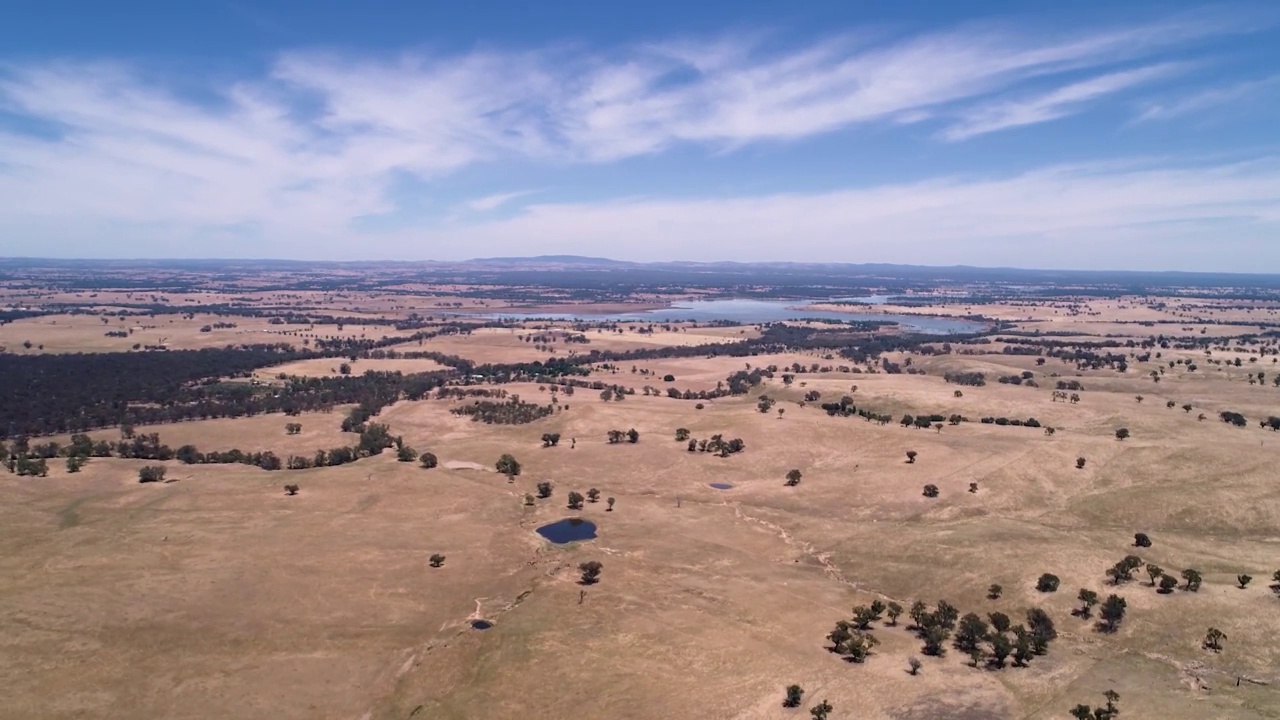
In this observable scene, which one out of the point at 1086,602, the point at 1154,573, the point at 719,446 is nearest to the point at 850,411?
the point at 719,446

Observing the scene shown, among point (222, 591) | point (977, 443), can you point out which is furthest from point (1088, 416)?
point (222, 591)

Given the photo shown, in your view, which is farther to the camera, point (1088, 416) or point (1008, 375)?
point (1008, 375)

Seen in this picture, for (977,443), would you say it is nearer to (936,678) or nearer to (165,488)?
(936,678)

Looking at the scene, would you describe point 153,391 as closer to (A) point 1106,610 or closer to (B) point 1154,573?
(A) point 1106,610

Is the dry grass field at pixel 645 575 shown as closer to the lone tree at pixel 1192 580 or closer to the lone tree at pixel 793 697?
the lone tree at pixel 793 697

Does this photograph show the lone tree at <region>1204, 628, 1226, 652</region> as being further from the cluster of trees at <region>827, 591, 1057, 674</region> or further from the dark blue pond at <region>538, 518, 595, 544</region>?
the dark blue pond at <region>538, 518, 595, 544</region>
